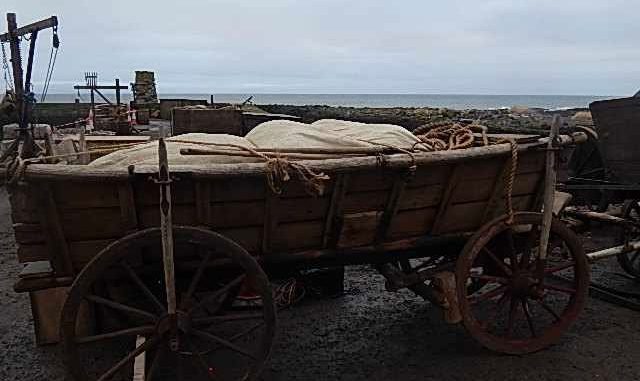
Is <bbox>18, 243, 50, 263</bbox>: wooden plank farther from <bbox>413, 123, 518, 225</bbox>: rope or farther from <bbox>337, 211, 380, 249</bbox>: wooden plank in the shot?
<bbox>413, 123, 518, 225</bbox>: rope

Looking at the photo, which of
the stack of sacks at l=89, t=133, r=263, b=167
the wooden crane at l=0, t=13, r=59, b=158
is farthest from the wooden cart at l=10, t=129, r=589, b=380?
the wooden crane at l=0, t=13, r=59, b=158

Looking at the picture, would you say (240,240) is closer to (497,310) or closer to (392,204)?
(392,204)

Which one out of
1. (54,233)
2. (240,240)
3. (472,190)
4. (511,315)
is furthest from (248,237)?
(511,315)

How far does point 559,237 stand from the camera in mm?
4035

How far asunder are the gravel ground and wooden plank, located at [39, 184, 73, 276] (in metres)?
1.14

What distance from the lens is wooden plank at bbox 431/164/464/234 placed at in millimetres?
3592

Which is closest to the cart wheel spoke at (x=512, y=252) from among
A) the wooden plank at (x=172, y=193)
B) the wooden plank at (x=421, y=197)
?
the wooden plank at (x=421, y=197)

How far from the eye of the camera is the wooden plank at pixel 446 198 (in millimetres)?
3592

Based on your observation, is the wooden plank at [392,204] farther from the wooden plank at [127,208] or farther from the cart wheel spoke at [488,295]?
the wooden plank at [127,208]

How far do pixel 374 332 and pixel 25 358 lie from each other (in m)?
2.41

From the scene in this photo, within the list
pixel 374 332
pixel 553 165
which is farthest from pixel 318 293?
pixel 553 165

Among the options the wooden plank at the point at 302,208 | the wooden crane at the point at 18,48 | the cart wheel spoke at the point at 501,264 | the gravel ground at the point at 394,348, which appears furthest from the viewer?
the wooden crane at the point at 18,48

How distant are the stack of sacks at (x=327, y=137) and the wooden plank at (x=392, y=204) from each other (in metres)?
0.21

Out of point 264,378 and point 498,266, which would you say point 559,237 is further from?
point 264,378
